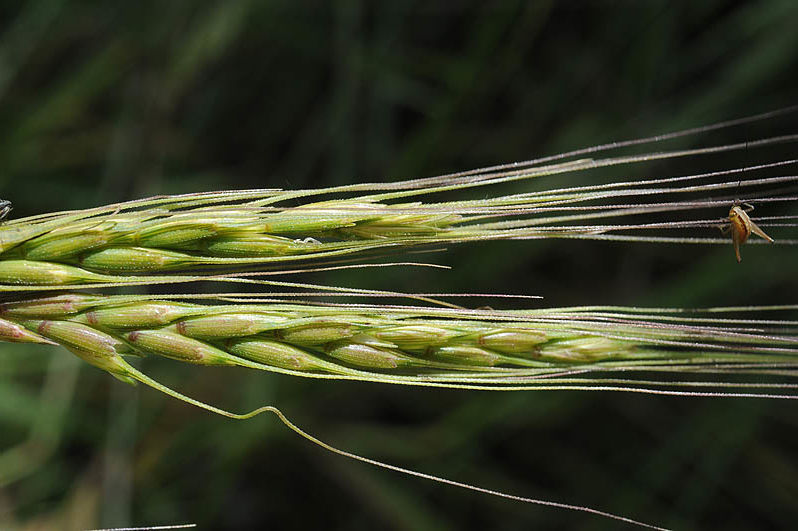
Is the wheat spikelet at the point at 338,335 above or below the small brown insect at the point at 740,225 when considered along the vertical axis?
below

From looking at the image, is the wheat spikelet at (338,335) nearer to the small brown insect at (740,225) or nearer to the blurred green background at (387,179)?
the small brown insect at (740,225)

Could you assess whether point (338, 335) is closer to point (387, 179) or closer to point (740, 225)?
point (740, 225)

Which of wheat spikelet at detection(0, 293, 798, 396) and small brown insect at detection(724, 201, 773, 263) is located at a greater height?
small brown insect at detection(724, 201, 773, 263)

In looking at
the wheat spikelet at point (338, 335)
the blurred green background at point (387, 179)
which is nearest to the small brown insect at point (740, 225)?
the wheat spikelet at point (338, 335)

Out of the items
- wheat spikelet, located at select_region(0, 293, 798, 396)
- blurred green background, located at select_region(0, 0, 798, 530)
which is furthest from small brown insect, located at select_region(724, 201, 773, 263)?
blurred green background, located at select_region(0, 0, 798, 530)

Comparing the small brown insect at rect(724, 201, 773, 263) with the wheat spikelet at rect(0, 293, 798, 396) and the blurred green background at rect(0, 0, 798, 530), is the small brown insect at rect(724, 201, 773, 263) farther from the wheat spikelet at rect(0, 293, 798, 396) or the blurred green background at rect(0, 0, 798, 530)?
the blurred green background at rect(0, 0, 798, 530)

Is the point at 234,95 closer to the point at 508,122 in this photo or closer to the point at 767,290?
the point at 508,122

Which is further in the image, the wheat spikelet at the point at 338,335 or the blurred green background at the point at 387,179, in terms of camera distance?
the blurred green background at the point at 387,179

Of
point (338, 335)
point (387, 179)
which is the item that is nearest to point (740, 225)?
point (338, 335)
